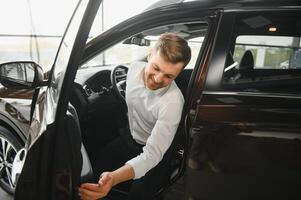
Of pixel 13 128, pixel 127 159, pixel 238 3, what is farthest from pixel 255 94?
pixel 13 128

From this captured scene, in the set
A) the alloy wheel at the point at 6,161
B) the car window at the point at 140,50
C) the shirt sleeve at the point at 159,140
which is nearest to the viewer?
the shirt sleeve at the point at 159,140

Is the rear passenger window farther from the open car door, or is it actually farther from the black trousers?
the open car door

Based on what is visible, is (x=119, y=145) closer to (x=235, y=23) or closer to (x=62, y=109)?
(x=62, y=109)

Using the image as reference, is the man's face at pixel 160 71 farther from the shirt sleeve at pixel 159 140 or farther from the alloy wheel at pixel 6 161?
the alloy wheel at pixel 6 161

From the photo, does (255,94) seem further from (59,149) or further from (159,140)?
(59,149)

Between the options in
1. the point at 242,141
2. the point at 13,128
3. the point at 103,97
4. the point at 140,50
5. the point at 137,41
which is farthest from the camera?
the point at 140,50

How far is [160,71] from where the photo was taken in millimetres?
1361

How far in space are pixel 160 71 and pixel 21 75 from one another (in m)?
0.87

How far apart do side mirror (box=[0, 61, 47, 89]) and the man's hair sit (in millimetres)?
591

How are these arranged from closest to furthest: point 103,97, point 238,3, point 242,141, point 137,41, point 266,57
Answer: point 242,141, point 238,3, point 266,57, point 137,41, point 103,97

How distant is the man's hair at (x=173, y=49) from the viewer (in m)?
1.33

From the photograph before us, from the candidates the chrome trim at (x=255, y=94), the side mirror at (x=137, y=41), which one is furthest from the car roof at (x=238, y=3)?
the side mirror at (x=137, y=41)

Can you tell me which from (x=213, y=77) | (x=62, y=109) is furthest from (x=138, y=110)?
(x=62, y=109)

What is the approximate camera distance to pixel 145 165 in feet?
4.11
